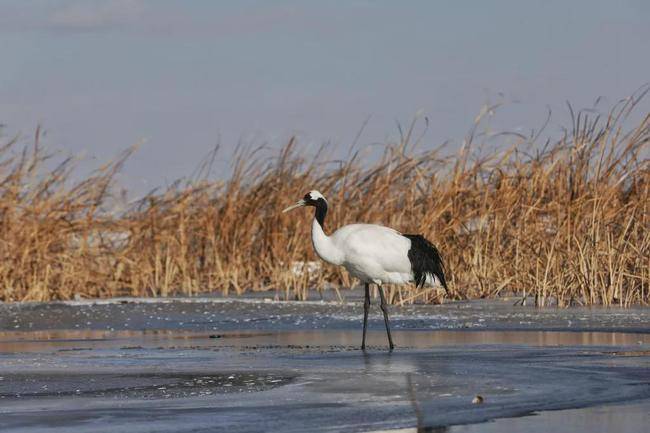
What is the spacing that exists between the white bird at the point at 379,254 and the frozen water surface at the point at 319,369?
49 centimetres

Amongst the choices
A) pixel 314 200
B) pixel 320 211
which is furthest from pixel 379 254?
pixel 314 200

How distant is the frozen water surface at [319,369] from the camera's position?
6574mm

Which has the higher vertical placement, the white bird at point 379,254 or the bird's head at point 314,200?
the bird's head at point 314,200

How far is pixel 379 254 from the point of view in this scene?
41.2 feet

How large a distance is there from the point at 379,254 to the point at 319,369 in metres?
3.64

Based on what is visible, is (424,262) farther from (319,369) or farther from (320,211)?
(319,369)

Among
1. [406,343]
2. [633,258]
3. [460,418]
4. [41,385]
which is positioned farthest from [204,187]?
[460,418]

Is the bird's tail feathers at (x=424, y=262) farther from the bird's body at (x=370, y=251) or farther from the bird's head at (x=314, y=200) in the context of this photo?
the bird's head at (x=314, y=200)

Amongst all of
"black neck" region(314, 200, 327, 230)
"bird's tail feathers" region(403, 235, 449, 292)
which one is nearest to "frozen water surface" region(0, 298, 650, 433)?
"bird's tail feathers" region(403, 235, 449, 292)

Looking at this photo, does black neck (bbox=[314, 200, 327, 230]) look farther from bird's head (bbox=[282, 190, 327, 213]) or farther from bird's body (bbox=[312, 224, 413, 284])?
bird's body (bbox=[312, 224, 413, 284])

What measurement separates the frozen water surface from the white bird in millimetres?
493

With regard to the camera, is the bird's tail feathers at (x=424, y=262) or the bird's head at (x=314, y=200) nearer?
the bird's tail feathers at (x=424, y=262)

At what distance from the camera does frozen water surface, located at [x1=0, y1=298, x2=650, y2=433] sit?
6574 mm

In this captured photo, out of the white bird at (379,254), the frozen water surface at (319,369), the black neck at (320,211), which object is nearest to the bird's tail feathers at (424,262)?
the white bird at (379,254)
